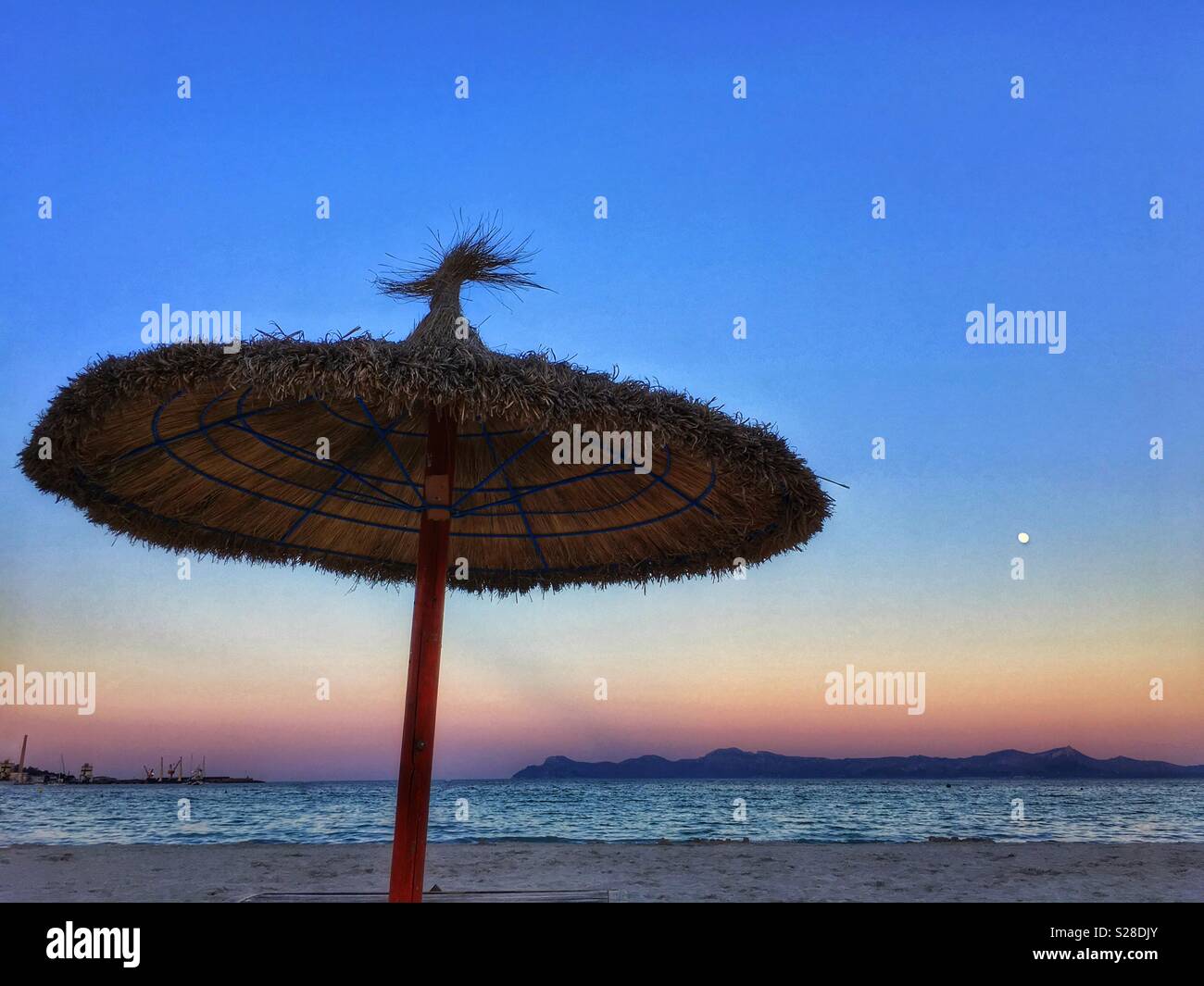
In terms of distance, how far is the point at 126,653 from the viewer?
20.8 meters

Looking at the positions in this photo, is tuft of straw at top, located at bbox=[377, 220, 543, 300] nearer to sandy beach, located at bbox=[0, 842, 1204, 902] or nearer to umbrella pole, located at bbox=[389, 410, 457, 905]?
umbrella pole, located at bbox=[389, 410, 457, 905]

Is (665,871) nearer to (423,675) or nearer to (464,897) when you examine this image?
(464,897)

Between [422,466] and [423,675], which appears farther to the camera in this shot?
[422,466]

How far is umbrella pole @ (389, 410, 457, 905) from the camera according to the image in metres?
4.12

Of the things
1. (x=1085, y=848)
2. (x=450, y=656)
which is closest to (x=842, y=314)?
(x=1085, y=848)

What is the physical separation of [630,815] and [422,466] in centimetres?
3157

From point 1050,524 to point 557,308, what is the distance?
10967 mm

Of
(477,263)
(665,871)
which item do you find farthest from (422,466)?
(665,871)

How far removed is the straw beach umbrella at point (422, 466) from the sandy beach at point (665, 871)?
333 centimetres

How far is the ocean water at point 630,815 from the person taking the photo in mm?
26703

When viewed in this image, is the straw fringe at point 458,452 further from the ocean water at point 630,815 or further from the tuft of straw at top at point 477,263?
the ocean water at point 630,815

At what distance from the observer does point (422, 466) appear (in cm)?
546

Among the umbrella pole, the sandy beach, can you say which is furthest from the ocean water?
the umbrella pole
